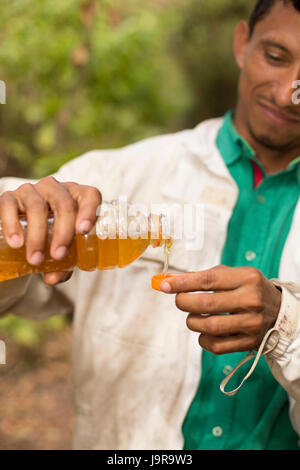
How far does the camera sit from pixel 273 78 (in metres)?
1.35

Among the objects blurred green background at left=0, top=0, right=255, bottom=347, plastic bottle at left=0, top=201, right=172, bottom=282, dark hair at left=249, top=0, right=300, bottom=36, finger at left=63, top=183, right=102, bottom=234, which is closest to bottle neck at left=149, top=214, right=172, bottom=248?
plastic bottle at left=0, top=201, right=172, bottom=282

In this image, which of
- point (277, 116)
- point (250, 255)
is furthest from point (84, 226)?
point (277, 116)

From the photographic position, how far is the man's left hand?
3.11ft

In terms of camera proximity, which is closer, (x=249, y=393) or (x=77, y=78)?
(x=249, y=393)

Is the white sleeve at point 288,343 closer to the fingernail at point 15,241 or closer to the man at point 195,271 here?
the man at point 195,271

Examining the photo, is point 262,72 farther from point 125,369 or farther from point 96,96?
point 96,96

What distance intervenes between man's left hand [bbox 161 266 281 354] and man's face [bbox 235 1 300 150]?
0.60 metres

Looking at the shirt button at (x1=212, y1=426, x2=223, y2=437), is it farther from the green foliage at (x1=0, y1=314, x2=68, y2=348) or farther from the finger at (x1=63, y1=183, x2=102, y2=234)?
the green foliage at (x1=0, y1=314, x2=68, y2=348)

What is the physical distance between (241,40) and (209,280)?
102cm

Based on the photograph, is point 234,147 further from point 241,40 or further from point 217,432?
point 217,432

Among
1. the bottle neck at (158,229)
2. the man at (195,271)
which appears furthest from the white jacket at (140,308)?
the bottle neck at (158,229)

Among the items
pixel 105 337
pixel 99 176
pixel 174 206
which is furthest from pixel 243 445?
pixel 99 176

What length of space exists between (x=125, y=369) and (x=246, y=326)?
0.64m

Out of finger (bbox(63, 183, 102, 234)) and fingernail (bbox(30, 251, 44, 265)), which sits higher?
finger (bbox(63, 183, 102, 234))
